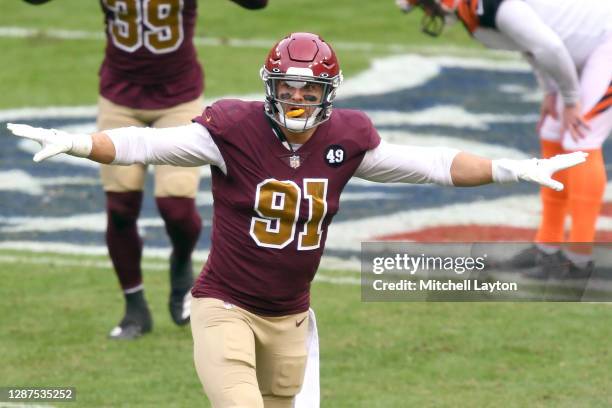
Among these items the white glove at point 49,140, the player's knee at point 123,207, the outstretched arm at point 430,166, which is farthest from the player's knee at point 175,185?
the white glove at point 49,140

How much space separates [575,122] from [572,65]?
322mm

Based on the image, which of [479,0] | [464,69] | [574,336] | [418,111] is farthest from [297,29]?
[574,336]

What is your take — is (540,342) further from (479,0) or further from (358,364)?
(479,0)

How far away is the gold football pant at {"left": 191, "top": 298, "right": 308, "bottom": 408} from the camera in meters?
4.95

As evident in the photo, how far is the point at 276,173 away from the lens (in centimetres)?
521

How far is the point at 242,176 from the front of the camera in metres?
5.22

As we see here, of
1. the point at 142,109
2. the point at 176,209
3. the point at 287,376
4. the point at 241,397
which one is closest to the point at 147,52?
the point at 142,109

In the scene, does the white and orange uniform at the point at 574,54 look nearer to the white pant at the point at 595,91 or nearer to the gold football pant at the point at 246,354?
the white pant at the point at 595,91

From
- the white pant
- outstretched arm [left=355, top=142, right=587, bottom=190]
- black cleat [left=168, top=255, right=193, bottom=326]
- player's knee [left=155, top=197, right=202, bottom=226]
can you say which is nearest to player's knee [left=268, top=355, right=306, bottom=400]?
outstretched arm [left=355, top=142, right=587, bottom=190]

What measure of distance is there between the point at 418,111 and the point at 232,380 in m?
8.12

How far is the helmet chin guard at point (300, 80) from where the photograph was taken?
16.9ft

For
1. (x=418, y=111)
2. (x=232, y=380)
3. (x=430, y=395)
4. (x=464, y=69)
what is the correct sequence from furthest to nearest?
(x=464, y=69), (x=418, y=111), (x=430, y=395), (x=232, y=380)

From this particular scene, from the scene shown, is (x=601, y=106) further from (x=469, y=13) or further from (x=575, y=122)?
(x=469, y=13)

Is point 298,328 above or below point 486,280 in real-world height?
above
